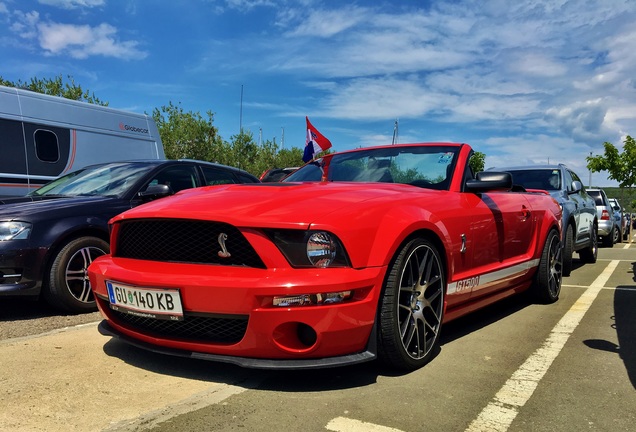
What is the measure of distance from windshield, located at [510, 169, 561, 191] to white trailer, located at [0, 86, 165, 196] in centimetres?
685

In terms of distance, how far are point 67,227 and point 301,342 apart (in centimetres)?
275

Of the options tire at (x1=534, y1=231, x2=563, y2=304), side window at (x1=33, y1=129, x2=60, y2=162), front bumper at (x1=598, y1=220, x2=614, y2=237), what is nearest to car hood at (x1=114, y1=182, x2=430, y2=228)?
tire at (x1=534, y1=231, x2=563, y2=304)

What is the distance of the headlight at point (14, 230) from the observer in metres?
4.05

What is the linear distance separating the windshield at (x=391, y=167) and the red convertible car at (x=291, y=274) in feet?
1.07

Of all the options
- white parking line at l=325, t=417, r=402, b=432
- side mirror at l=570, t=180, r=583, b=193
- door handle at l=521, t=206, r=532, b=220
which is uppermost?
side mirror at l=570, t=180, r=583, b=193

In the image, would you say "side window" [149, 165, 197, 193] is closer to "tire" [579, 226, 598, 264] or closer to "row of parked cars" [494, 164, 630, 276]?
"row of parked cars" [494, 164, 630, 276]

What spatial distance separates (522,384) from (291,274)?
4.72 feet

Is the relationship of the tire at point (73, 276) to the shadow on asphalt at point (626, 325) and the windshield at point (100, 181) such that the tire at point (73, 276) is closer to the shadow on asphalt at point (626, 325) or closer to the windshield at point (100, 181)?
the windshield at point (100, 181)

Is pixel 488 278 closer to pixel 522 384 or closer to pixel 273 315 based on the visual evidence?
pixel 522 384

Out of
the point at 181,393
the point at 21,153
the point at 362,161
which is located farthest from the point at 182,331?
the point at 21,153

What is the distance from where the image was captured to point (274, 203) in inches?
109

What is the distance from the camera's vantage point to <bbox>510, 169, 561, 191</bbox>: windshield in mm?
8016

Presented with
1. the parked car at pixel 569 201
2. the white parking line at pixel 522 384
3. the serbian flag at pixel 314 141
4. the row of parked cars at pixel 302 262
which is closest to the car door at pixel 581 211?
the parked car at pixel 569 201

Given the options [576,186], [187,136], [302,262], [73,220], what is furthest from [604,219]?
[187,136]
